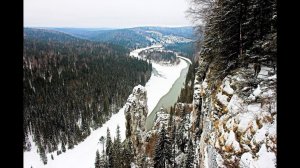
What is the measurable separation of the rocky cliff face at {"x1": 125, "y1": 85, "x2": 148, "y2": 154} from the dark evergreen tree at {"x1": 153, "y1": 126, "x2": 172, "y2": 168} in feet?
28.4

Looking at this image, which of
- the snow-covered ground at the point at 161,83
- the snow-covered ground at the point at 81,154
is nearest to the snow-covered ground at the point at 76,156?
the snow-covered ground at the point at 81,154

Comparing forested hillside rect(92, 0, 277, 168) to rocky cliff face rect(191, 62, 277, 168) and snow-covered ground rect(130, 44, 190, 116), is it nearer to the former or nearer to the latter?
rocky cliff face rect(191, 62, 277, 168)

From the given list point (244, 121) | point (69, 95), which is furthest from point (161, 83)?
point (244, 121)

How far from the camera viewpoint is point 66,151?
6119 cm

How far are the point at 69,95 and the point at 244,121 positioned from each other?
286 ft

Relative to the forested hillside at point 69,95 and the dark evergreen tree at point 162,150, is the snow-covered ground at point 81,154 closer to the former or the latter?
the forested hillside at point 69,95

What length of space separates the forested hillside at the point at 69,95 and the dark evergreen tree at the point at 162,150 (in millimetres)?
35174

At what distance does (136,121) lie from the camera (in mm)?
44031

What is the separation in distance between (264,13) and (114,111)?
7302 cm

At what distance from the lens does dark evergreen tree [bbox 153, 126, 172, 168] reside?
1243 inches
